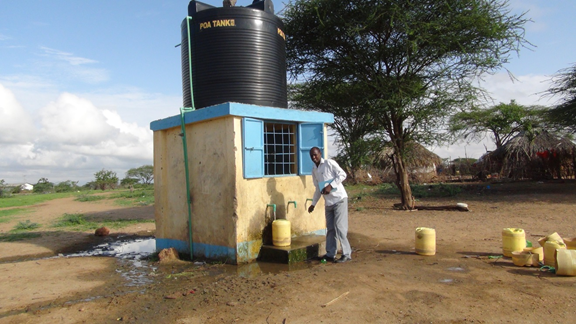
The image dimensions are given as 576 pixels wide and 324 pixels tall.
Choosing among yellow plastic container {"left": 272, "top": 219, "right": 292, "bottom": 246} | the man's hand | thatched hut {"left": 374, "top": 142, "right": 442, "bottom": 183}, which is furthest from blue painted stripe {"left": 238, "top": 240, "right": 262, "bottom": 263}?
Answer: thatched hut {"left": 374, "top": 142, "right": 442, "bottom": 183}

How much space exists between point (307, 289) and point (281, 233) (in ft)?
6.04

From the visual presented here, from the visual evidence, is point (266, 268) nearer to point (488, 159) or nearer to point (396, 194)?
point (396, 194)

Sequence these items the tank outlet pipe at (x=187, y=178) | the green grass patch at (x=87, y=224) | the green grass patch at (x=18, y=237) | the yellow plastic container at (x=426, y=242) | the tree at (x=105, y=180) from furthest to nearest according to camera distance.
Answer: the tree at (x=105, y=180), the green grass patch at (x=87, y=224), the green grass patch at (x=18, y=237), the tank outlet pipe at (x=187, y=178), the yellow plastic container at (x=426, y=242)

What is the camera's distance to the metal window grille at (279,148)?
743cm

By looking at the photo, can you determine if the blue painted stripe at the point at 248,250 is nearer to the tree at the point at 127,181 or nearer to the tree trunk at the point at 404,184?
the tree trunk at the point at 404,184

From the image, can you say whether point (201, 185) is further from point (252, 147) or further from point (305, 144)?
point (305, 144)

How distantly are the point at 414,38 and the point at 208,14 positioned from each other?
6.82 meters

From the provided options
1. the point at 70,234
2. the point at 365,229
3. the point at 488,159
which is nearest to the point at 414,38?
the point at 365,229

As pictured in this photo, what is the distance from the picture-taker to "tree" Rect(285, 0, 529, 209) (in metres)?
11.2

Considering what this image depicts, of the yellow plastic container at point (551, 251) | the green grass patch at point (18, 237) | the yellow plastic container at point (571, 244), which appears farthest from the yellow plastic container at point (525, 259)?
the green grass patch at point (18, 237)

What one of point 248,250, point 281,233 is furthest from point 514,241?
point 248,250

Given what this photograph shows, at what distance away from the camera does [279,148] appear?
7562mm

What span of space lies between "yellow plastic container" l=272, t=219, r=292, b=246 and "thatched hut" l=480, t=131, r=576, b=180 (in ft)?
60.2

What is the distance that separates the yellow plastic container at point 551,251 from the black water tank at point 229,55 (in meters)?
5.00
